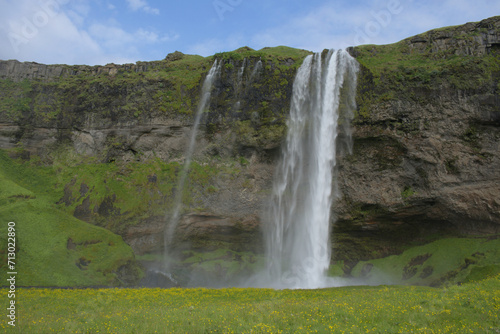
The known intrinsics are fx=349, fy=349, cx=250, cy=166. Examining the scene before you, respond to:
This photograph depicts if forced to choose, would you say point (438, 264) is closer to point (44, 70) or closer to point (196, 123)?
point (196, 123)

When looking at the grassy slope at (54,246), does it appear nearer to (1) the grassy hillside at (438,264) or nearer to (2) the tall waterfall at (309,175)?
(2) the tall waterfall at (309,175)

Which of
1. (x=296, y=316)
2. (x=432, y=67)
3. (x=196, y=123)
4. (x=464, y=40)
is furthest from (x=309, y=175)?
(x=296, y=316)

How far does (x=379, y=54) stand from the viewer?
45.4 metres

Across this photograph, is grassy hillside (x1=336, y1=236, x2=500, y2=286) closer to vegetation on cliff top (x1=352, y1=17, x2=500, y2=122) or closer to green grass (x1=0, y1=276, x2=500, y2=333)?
green grass (x1=0, y1=276, x2=500, y2=333)

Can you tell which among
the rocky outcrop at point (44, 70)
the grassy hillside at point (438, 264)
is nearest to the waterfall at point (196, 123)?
the rocky outcrop at point (44, 70)

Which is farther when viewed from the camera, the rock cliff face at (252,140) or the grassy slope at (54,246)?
the rock cliff face at (252,140)

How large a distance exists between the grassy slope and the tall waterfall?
18019mm

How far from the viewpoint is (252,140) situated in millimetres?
45500

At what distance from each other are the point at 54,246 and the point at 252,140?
2540 centimetres

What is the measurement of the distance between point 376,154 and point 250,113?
16.6 metres

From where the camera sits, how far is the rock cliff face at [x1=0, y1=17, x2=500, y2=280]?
38.0 meters

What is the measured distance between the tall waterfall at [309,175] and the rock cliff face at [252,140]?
67.1 inches

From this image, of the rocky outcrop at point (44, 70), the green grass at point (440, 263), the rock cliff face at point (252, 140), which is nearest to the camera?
the green grass at point (440, 263)

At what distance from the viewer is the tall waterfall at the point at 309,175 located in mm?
39750
